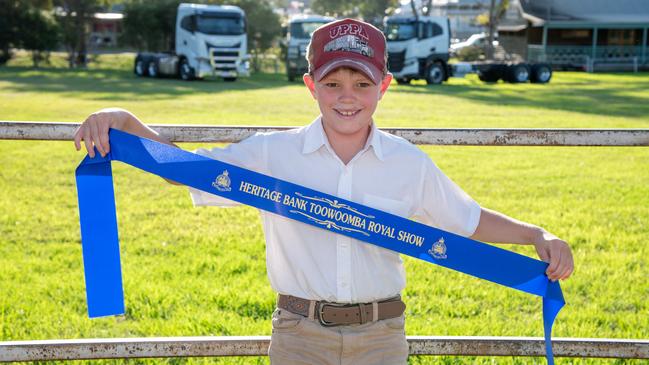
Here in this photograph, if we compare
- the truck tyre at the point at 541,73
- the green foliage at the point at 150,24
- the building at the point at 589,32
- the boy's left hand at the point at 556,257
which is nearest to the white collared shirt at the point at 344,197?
the boy's left hand at the point at 556,257

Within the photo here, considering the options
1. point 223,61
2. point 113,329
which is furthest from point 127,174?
point 223,61

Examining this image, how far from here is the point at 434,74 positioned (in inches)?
1419

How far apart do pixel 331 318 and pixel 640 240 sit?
484cm

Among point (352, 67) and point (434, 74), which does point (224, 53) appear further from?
point (352, 67)

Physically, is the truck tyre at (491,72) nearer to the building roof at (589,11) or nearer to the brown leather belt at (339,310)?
the building roof at (589,11)

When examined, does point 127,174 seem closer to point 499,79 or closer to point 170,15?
point 499,79

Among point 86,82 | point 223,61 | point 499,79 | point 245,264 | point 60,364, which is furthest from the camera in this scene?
point 499,79

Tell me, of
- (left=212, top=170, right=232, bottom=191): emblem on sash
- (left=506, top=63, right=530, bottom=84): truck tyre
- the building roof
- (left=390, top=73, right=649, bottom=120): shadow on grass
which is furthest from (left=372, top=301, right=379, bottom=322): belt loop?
the building roof

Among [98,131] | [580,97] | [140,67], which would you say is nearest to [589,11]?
[580,97]

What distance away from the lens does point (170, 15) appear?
50875mm

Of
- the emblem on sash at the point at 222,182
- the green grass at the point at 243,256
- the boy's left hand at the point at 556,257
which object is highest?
the emblem on sash at the point at 222,182

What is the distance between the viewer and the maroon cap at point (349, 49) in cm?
248

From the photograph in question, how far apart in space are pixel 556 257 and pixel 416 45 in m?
32.7

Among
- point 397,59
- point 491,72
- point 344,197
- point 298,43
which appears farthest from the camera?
point 491,72
